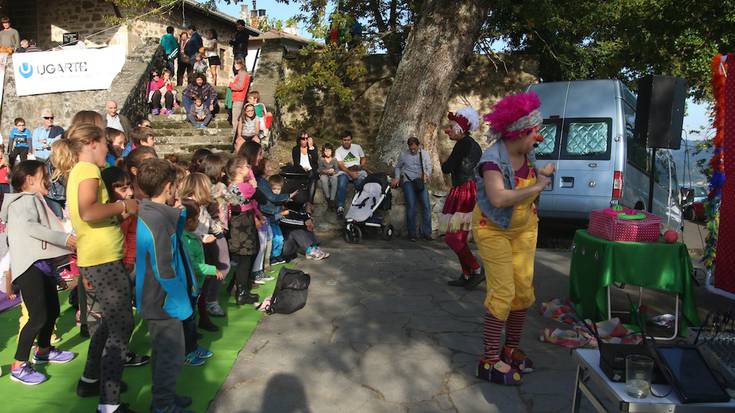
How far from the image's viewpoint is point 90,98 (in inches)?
589

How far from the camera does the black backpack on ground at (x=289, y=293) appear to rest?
19.7 ft

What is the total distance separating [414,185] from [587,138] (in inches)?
123

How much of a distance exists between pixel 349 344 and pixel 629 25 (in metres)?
16.2

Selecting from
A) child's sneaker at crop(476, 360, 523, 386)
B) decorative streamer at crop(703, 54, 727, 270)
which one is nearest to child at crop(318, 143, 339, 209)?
decorative streamer at crop(703, 54, 727, 270)

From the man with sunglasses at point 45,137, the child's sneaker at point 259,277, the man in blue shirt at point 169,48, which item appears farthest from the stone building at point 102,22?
the child's sneaker at point 259,277

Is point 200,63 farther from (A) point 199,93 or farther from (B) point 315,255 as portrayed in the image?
(B) point 315,255

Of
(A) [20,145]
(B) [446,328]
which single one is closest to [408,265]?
(B) [446,328]

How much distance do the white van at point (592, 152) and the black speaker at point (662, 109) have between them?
2.56 m

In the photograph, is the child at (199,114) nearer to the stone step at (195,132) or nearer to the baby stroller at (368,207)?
the stone step at (195,132)

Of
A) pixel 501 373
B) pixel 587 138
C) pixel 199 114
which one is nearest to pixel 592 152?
pixel 587 138

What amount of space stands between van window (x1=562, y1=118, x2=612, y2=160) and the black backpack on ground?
650cm

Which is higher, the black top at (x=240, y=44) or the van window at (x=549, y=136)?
the black top at (x=240, y=44)

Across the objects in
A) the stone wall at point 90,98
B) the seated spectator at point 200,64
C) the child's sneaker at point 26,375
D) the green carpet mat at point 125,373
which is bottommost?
the green carpet mat at point 125,373

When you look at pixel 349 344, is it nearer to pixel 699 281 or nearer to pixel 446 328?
pixel 446 328
